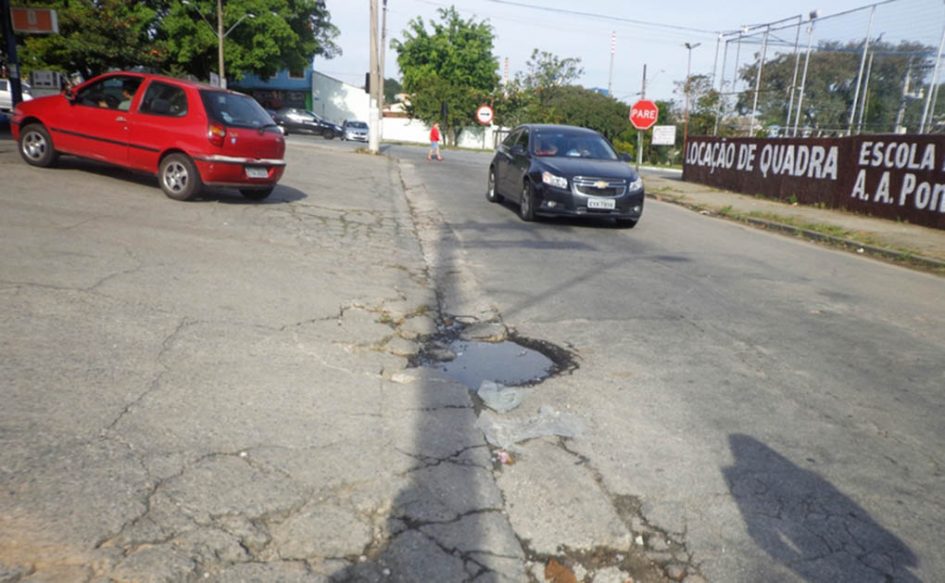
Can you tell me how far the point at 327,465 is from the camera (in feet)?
10.2

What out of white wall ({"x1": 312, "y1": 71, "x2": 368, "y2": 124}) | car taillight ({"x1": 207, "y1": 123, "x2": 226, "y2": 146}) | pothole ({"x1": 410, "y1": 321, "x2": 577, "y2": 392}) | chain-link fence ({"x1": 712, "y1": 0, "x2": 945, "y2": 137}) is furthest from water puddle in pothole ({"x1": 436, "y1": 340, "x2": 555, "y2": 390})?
white wall ({"x1": 312, "y1": 71, "x2": 368, "y2": 124})

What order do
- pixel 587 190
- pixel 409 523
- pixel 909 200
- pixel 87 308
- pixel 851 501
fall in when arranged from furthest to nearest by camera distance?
pixel 909 200 < pixel 587 190 < pixel 87 308 < pixel 851 501 < pixel 409 523

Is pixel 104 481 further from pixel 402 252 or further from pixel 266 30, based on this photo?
pixel 266 30

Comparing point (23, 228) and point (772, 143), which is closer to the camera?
point (23, 228)

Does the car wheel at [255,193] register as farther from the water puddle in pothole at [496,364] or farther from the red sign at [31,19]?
the red sign at [31,19]

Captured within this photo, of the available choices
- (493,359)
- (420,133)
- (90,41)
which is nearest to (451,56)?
(420,133)

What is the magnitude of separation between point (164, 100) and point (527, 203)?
572 cm

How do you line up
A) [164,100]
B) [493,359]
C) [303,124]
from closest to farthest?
1. [493,359]
2. [164,100]
3. [303,124]

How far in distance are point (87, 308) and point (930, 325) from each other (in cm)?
724

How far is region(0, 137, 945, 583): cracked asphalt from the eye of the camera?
250 centimetres

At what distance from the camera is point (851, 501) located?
3.10 m

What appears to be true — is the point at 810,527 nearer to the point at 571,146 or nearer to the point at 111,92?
the point at 571,146

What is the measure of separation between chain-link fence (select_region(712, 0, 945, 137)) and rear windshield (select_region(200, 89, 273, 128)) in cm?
1361

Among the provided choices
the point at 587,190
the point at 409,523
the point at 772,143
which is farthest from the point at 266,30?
the point at 409,523
